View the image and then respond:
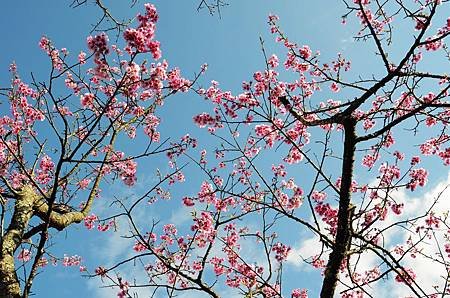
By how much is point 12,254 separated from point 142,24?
352 centimetres

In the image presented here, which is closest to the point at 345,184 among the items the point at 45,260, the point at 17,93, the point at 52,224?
the point at 52,224

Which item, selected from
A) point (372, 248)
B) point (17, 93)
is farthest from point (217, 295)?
point (17, 93)

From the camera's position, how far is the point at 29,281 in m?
3.83

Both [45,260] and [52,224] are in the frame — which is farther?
[45,260]

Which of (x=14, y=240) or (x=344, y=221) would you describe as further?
(x=14, y=240)

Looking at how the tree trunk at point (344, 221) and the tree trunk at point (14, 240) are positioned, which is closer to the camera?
the tree trunk at point (344, 221)

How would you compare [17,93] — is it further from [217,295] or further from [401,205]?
[401,205]

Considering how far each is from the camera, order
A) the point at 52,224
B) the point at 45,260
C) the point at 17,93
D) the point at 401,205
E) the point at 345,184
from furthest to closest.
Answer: the point at 17,93 → the point at 45,260 → the point at 52,224 → the point at 401,205 → the point at 345,184

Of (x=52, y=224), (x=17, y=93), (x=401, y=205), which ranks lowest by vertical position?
(x=52, y=224)

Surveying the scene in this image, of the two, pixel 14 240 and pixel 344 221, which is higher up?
pixel 344 221

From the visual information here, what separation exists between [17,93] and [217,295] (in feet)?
20.8

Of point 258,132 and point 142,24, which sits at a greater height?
point 258,132

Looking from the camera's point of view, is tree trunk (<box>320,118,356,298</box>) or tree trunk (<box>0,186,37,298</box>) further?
tree trunk (<box>0,186,37,298</box>)

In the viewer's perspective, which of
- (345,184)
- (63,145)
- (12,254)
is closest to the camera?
(63,145)
